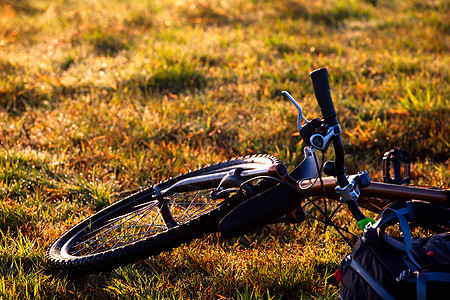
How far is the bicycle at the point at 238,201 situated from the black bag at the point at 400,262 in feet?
0.63

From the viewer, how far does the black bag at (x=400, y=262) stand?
1895mm

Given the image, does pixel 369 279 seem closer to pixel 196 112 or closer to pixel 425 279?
pixel 425 279

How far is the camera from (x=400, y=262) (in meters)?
2.02

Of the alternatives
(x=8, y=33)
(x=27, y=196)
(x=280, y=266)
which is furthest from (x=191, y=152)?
(x=8, y=33)

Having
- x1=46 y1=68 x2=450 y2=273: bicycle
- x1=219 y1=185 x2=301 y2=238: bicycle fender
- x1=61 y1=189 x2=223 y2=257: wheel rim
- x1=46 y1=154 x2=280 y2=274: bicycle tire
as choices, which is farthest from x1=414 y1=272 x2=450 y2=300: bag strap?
x1=61 y1=189 x2=223 y2=257: wheel rim

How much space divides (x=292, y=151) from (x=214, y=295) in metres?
2.07

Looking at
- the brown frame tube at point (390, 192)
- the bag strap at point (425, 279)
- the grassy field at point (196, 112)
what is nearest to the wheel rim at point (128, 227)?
the grassy field at point (196, 112)

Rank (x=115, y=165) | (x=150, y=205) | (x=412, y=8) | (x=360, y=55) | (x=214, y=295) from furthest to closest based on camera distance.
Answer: (x=412, y=8) → (x=360, y=55) → (x=115, y=165) → (x=150, y=205) → (x=214, y=295)

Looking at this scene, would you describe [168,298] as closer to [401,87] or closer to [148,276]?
[148,276]

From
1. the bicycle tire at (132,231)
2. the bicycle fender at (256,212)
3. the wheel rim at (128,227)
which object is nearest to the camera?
the bicycle fender at (256,212)

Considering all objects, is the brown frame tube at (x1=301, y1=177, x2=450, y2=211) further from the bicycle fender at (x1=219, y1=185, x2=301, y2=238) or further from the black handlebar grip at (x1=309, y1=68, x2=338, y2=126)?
the black handlebar grip at (x1=309, y1=68, x2=338, y2=126)

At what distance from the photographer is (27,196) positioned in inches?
140

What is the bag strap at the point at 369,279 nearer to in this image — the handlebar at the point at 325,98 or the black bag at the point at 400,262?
the black bag at the point at 400,262

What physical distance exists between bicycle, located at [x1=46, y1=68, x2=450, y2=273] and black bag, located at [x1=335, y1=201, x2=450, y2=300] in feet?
0.63
